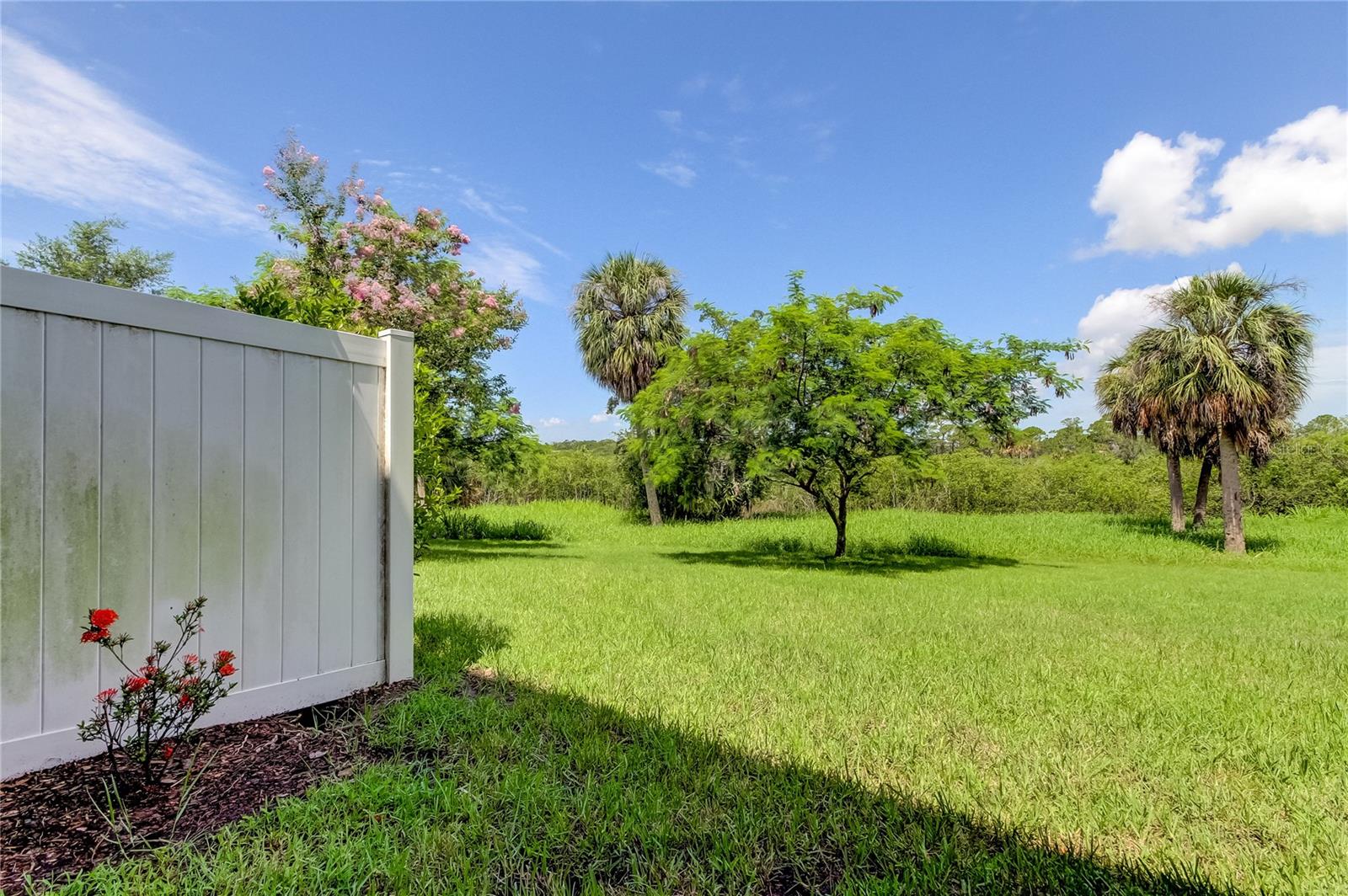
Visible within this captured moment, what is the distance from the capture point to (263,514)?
2.65 m

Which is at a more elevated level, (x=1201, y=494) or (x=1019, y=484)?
(x=1019, y=484)

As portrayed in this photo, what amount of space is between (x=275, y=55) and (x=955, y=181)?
10273 mm

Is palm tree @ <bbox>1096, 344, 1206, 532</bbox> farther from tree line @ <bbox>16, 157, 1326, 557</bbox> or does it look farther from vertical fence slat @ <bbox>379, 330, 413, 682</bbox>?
vertical fence slat @ <bbox>379, 330, 413, 682</bbox>

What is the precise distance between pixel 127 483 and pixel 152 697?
2.68ft

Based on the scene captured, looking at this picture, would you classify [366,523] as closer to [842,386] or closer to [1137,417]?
[842,386]

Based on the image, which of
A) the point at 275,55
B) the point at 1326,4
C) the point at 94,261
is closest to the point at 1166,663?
the point at 1326,4

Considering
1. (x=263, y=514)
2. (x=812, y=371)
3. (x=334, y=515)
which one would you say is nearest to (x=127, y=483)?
(x=263, y=514)

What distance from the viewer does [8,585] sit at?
2031 mm

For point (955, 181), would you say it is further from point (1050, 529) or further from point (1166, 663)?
point (1166, 663)

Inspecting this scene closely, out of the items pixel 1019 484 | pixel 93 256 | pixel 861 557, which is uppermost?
pixel 93 256

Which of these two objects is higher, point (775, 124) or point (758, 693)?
point (775, 124)

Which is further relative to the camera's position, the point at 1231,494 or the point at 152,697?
the point at 1231,494

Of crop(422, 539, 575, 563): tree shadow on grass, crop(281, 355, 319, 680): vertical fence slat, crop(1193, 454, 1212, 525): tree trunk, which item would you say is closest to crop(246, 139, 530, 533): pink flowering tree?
crop(422, 539, 575, 563): tree shadow on grass

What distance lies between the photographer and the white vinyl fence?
2.08 m
